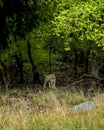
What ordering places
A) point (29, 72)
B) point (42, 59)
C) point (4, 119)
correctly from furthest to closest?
1. point (29, 72)
2. point (42, 59)
3. point (4, 119)

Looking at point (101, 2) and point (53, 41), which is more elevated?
point (101, 2)

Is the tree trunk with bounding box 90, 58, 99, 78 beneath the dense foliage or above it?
beneath

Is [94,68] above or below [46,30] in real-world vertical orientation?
below

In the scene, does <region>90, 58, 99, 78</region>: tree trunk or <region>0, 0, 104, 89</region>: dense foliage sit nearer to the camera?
<region>0, 0, 104, 89</region>: dense foliage

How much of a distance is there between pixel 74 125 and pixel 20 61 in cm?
3036

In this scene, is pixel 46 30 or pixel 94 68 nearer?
pixel 94 68

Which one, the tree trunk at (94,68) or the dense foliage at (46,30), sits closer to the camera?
the dense foliage at (46,30)

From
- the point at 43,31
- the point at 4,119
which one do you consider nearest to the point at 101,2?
the point at 43,31

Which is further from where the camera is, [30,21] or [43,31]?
[43,31]

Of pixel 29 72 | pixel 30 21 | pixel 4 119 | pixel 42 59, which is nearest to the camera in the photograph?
pixel 4 119

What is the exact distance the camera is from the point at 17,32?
13.0 metres

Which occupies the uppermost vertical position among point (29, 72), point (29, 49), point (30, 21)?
point (30, 21)

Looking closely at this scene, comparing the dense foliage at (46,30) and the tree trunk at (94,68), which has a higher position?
Answer: the dense foliage at (46,30)

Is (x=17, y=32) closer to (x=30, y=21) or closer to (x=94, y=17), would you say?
(x=30, y=21)
